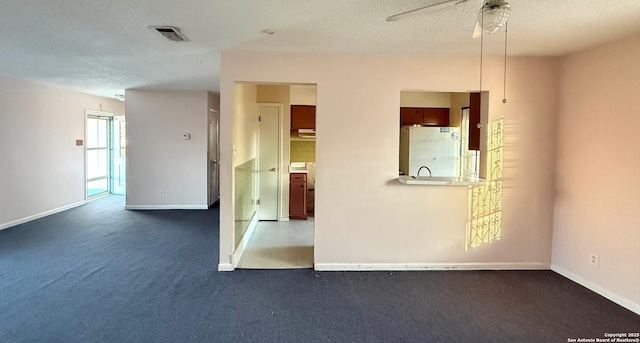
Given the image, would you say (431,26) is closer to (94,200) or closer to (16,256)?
(16,256)

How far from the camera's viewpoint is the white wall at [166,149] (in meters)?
7.00

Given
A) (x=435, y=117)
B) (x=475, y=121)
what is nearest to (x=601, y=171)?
(x=475, y=121)

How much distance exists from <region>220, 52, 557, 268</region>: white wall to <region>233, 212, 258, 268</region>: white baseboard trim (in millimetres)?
190

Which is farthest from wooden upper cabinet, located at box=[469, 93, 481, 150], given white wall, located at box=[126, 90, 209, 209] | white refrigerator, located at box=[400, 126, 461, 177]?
white wall, located at box=[126, 90, 209, 209]

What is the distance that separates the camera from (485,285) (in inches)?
136

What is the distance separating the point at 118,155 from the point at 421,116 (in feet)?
23.5

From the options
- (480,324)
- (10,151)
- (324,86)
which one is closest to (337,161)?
(324,86)

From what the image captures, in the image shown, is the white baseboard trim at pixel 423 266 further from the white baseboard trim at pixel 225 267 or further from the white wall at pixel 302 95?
the white wall at pixel 302 95

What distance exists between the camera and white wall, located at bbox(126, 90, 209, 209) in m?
7.00

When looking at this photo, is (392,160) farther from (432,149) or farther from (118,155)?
(118,155)

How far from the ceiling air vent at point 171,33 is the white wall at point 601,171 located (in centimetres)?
369

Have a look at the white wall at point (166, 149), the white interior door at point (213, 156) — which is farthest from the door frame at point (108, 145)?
the white interior door at point (213, 156)

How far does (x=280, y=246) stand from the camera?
466 centimetres

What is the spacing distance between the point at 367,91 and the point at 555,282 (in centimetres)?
261
